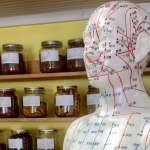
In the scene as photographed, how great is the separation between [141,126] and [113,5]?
0.33m

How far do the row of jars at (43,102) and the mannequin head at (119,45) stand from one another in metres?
0.54

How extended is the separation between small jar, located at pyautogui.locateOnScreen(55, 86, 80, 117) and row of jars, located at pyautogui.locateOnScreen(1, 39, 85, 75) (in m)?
0.11

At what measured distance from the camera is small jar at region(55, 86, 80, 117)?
1.14 metres

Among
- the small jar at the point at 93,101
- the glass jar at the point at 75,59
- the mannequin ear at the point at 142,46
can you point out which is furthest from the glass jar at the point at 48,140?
the mannequin ear at the point at 142,46

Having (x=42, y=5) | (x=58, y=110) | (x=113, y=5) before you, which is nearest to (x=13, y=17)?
(x=42, y=5)

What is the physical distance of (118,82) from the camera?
62 centimetres

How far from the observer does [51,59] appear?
1.16 metres

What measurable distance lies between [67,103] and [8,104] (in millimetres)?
319

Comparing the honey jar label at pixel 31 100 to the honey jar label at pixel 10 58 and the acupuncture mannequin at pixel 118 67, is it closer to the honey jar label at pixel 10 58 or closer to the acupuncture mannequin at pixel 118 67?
the honey jar label at pixel 10 58

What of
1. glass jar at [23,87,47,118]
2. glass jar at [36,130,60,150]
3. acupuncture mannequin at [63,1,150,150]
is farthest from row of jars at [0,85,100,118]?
acupuncture mannequin at [63,1,150,150]

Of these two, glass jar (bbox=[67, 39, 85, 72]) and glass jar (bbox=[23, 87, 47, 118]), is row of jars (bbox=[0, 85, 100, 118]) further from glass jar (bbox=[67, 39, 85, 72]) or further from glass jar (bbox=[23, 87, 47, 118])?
glass jar (bbox=[67, 39, 85, 72])

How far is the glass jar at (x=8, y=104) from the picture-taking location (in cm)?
120

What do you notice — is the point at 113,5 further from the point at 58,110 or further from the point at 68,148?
the point at 58,110

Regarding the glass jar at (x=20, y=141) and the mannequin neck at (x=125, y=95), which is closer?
the mannequin neck at (x=125, y=95)
